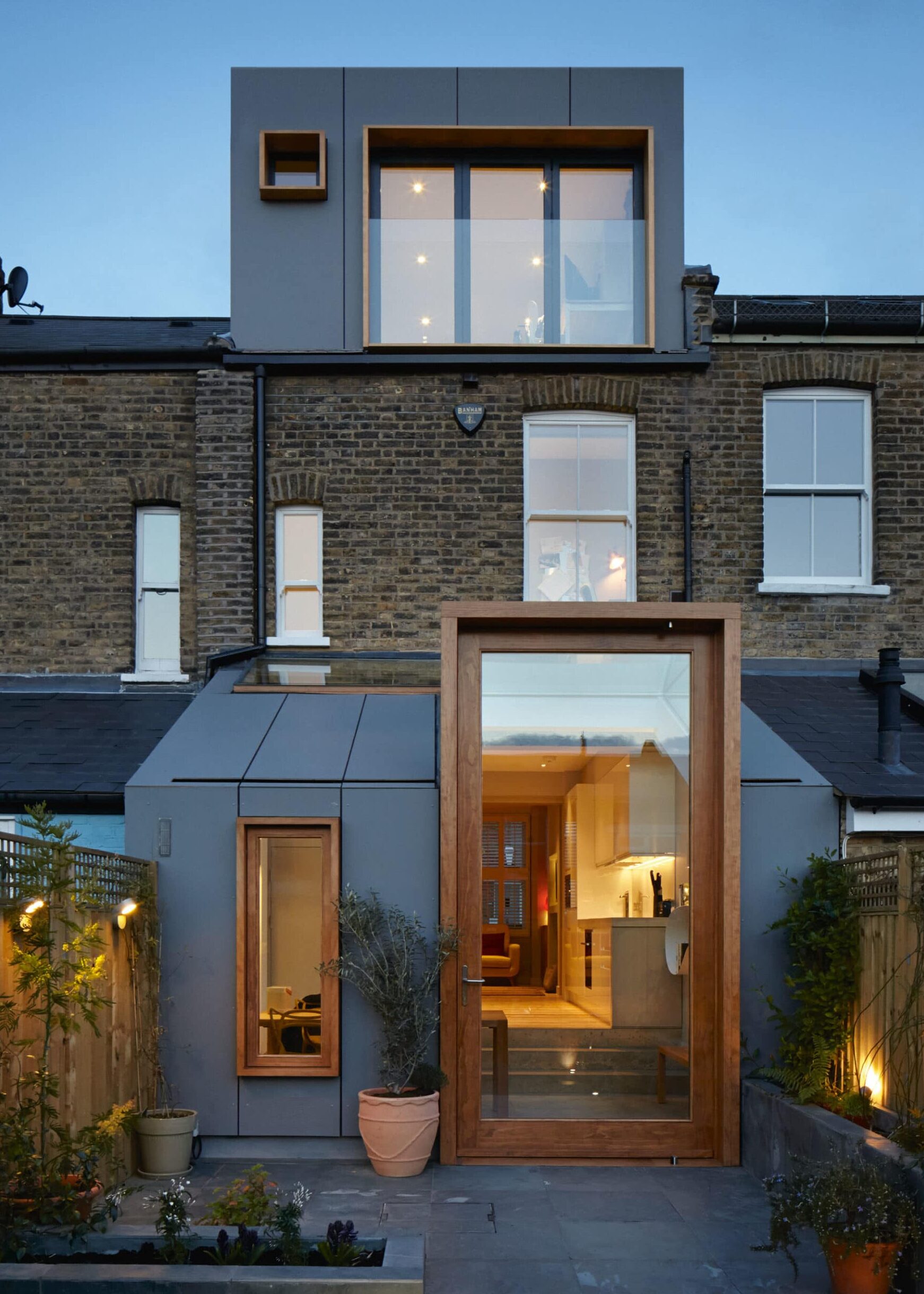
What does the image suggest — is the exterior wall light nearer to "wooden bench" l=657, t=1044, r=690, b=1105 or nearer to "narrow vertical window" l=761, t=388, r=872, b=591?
"wooden bench" l=657, t=1044, r=690, b=1105

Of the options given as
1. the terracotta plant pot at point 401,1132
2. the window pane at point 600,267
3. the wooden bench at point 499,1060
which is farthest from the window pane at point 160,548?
the terracotta plant pot at point 401,1132

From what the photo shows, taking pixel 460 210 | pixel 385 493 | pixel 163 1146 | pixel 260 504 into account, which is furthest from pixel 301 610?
pixel 163 1146

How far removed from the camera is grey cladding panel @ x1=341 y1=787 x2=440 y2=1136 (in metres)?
8.47

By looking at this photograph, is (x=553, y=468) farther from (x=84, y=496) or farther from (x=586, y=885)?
(x=586, y=885)

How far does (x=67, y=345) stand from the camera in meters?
11.3

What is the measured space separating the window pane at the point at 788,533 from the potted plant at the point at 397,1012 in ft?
15.8

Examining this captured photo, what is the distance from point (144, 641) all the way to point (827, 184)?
13160 cm

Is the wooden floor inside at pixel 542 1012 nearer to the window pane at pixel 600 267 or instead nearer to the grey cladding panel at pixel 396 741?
the grey cladding panel at pixel 396 741

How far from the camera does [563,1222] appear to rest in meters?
6.68

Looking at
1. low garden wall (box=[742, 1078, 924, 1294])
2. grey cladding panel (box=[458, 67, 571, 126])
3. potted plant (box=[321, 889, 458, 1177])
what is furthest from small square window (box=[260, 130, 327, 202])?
low garden wall (box=[742, 1078, 924, 1294])

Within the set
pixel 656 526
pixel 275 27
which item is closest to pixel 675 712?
pixel 656 526

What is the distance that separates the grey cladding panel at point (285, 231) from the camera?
11336 millimetres

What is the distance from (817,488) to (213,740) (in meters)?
5.57

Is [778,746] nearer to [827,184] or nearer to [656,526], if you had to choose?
[656,526]
